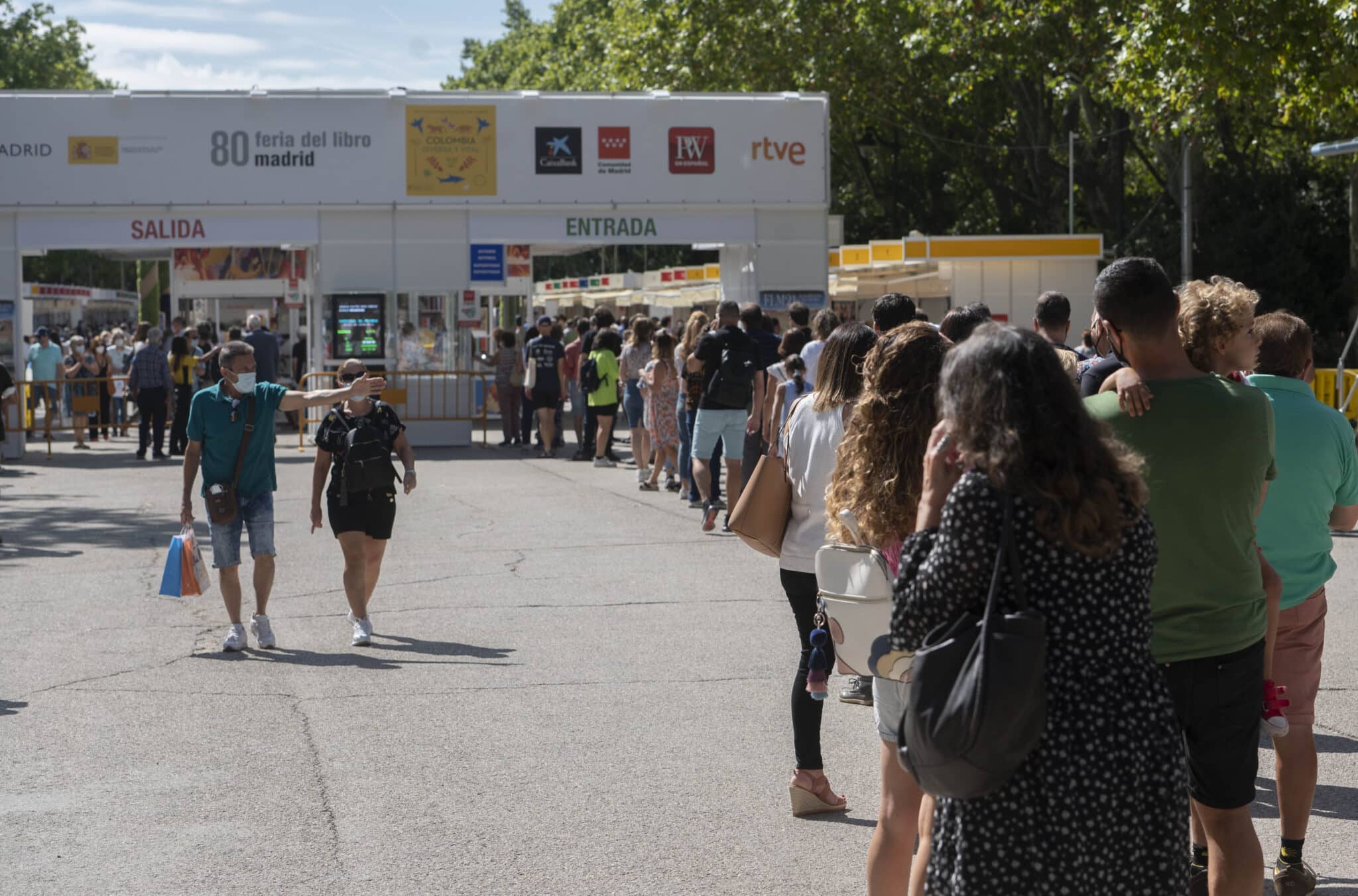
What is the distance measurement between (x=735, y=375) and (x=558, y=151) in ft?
34.3

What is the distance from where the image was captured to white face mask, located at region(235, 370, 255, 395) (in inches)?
342

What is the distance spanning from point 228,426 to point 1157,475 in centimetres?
603

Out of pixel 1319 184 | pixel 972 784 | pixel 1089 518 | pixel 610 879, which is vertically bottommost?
pixel 610 879

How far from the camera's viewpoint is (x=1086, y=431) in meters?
2.96

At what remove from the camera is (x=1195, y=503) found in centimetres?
379

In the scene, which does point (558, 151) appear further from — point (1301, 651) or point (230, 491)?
point (1301, 651)

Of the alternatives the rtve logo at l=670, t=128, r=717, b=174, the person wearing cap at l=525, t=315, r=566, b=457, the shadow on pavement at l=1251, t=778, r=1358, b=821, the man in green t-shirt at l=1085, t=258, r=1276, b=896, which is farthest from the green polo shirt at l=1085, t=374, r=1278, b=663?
the rtve logo at l=670, t=128, r=717, b=174

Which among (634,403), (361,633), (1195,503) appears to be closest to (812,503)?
(1195,503)

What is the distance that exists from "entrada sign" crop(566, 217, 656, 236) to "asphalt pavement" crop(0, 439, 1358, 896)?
11193 millimetres

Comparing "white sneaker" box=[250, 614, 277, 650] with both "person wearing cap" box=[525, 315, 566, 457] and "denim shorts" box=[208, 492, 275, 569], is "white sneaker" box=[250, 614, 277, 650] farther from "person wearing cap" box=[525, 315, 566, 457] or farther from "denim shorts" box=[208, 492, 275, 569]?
"person wearing cap" box=[525, 315, 566, 457]

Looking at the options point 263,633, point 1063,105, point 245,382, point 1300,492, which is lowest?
point 263,633

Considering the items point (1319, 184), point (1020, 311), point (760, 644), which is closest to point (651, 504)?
point (760, 644)

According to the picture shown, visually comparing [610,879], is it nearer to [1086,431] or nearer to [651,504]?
[1086,431]

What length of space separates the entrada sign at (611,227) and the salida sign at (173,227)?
4.99 meters
